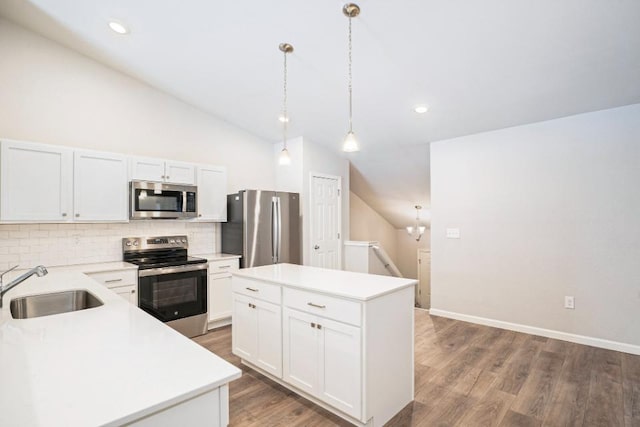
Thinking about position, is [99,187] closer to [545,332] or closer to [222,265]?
[222,265]

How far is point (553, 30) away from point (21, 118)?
476 centimetres

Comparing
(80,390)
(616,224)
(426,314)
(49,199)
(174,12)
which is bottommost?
(426,314)

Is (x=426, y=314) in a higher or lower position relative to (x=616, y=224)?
lower

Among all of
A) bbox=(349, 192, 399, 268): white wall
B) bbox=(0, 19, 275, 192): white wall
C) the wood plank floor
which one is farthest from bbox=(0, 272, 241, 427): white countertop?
bbox=(349, 192, 399, 268): white wall

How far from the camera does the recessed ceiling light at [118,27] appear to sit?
2979 mm

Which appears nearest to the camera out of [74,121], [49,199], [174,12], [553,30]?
[553,30]

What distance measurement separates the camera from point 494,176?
13.3ft

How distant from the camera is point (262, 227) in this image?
434 centimetres

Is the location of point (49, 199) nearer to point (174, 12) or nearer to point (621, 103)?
point (174, 12)

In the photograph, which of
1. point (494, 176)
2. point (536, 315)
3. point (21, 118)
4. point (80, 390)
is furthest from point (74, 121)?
point (536, 315)

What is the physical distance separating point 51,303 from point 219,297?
1971 millimetres

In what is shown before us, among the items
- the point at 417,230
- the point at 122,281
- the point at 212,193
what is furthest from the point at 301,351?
the point at 417,230

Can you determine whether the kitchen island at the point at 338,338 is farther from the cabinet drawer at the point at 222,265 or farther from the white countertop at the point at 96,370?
the cabinet drawer at the point at 222,265

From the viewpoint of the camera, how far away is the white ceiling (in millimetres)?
2367
